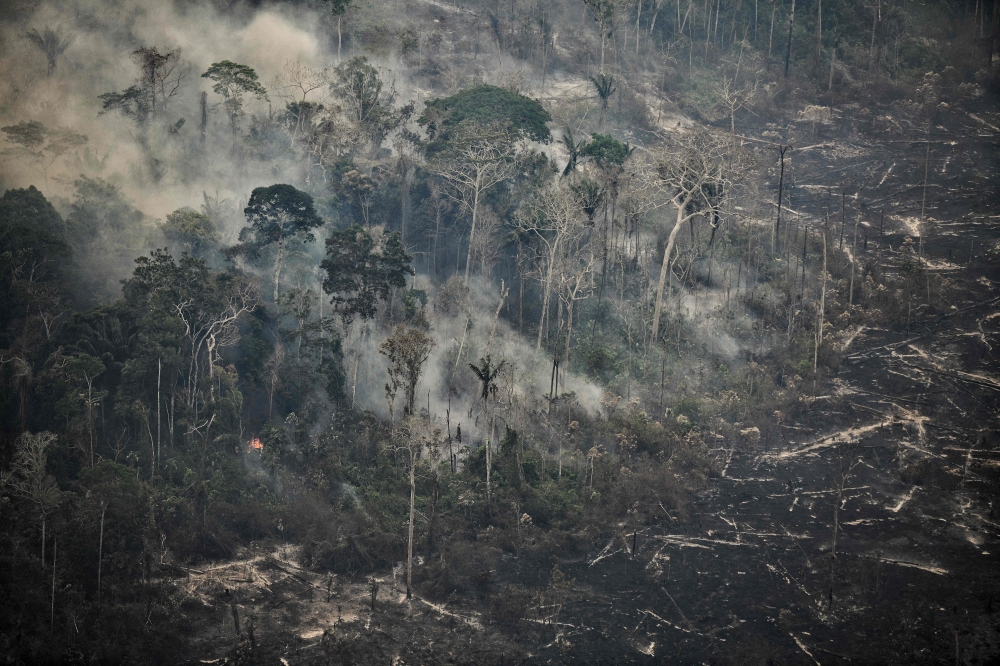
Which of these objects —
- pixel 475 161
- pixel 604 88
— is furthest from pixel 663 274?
pixel 604 88

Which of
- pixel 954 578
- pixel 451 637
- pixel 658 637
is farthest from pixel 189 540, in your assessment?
pixel 954 578

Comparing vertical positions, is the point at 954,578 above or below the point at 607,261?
below

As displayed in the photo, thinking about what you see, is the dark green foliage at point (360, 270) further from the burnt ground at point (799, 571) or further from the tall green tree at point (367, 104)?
the burnt ground at point (799, 571)

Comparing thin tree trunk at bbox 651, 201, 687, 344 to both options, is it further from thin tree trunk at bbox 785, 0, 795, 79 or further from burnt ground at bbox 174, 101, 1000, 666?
thin tree trunk at bbox 785, 0, 795, 79

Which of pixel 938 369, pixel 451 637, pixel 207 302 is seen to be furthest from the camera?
pixel 938 369

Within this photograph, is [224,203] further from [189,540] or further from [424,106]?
[189,540]

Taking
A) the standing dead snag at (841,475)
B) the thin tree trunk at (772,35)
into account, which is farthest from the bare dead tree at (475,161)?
the thin tree trunk at (772,35)

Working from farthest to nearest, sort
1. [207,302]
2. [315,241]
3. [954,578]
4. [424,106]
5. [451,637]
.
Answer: [424,106], [315,241], [207,302], [954,578], [451,637]
